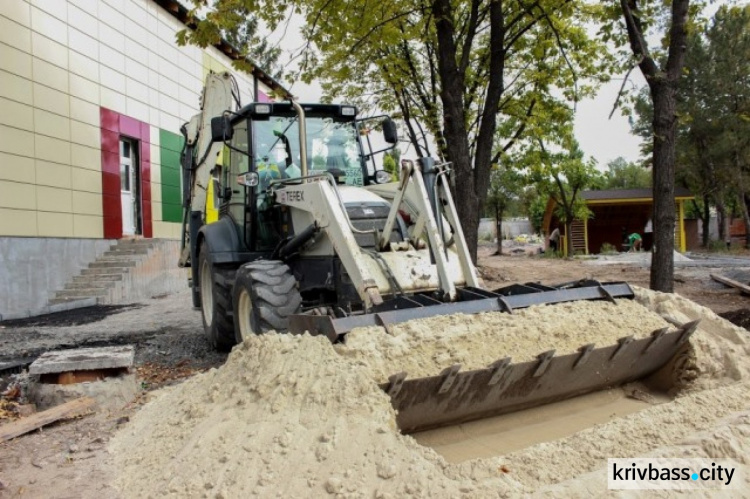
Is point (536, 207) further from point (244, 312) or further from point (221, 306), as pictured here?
point (244, 312)

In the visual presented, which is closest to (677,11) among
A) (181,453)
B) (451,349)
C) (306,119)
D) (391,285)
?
(306,119)

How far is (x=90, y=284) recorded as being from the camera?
13266 millimetres

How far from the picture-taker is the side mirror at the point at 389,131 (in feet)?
24.1

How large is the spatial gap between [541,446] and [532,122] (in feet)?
47.8

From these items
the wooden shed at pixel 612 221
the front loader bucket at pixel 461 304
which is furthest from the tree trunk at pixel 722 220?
the front loader bucket at pixel 461 304

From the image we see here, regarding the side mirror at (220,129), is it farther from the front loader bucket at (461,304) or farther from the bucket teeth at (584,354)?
the bucket teeth at (584,354)

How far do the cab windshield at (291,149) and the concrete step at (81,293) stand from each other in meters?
7.69

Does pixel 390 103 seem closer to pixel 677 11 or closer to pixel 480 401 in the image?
pixel 677 11

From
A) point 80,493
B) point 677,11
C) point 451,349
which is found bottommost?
point 80,493

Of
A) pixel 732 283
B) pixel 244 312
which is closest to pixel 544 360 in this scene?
pixel 244 312

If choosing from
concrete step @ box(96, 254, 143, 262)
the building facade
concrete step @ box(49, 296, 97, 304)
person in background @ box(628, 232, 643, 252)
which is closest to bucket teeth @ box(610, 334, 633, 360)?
the building facade

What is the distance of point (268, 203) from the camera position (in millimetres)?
7141

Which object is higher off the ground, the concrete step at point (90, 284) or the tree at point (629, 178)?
the tree at point (629, 178)

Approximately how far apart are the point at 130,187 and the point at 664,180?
1270 centimetres
